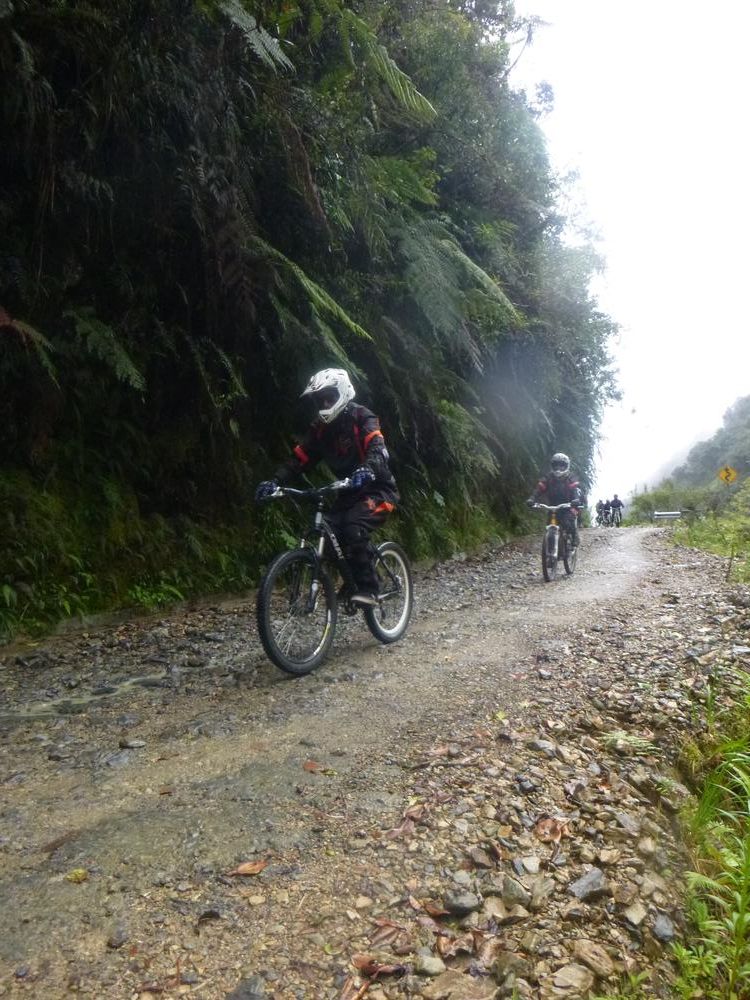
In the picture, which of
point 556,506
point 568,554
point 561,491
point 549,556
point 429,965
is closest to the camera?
point 429,965

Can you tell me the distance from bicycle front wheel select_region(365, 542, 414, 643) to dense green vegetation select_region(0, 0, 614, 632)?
1.84 metres

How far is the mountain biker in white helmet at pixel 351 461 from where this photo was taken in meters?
5.21

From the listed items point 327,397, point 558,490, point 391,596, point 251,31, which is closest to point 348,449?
point 327,397

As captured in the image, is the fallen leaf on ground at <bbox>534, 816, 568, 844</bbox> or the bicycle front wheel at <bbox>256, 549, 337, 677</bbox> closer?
the fallen leaf on ground at <bbox>534, 816, 568, 844</bbox>

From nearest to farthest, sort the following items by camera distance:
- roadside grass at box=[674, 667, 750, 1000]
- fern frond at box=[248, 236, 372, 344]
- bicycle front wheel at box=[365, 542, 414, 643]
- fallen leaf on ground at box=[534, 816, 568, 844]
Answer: roadside grass at box=[674, 667, 750, 1000], fallen leaf on ground at box=[534, 816, 568, 844], bicycle front wheel at box=[365, 542, 414, 643], fern frond at box=[248, 236, 372, 344]

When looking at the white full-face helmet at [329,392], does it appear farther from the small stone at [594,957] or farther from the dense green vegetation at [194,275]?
the small stone at [594,957]

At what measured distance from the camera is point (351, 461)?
18.0 ft

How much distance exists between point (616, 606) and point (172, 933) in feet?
19.9

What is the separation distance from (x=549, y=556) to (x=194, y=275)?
244 inches

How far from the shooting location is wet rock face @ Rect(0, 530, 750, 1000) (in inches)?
82.4

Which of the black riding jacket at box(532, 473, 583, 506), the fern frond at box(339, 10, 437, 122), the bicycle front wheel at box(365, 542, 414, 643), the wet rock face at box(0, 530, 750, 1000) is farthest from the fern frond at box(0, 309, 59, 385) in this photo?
the black riding jacket at box(532, 473, 583, 506)

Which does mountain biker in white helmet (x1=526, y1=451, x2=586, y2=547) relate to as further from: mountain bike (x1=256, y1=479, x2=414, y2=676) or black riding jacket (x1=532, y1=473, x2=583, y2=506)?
mountain bike (x1=256, y1=479, x2=414, y2=676)

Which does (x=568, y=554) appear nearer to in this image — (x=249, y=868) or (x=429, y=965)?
(x=249, y=868)

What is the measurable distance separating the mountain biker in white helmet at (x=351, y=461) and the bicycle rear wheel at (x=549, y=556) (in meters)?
4.91
